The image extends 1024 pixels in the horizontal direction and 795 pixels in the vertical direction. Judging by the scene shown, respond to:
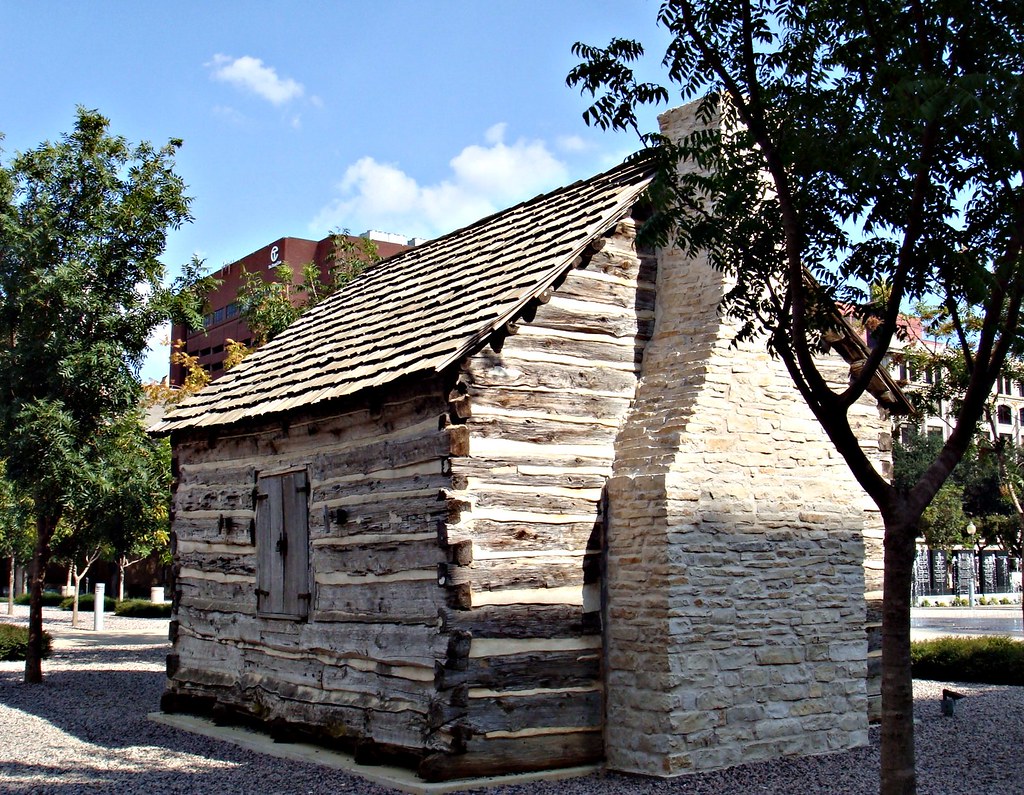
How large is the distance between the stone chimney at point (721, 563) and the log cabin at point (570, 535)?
22 mm

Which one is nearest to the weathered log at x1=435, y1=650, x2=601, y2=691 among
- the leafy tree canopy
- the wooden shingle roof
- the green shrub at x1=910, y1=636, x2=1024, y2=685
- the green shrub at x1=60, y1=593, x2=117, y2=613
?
the wooden shingle roof

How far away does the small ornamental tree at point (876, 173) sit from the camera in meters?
6.73

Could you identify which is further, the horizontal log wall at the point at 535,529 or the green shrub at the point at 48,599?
the green shrub at the point at 48,599

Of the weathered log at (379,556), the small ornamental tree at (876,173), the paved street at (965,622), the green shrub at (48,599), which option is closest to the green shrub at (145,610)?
the green shrub at (48,599)

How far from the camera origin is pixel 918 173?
6820mm

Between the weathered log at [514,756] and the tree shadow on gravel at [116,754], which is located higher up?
the weathered log at [514,756]

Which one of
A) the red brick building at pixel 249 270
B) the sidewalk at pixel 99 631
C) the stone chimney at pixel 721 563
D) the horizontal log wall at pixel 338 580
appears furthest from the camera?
the red brick building at pixel 249 270

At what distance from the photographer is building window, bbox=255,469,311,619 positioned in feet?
36.6

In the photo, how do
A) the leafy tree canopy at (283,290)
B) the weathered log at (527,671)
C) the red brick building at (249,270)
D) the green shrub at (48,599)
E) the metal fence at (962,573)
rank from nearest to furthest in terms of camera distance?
1. the weathered log at (527,671)
2. the leafy tree canopy at (283,290)
3. the green shrub at (48,599)
4. the metal fence at (962,573)
5. the red brick building at (249,270)

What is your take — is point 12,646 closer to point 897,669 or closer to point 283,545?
point 283,545

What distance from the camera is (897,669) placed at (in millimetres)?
6887

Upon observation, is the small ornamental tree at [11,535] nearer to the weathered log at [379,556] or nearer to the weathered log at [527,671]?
the weathered log at [379,556]

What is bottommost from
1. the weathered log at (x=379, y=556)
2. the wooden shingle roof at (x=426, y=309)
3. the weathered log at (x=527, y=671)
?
the weathered log at (x=527, y=671)

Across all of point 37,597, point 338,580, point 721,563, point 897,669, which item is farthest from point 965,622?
point 897,669
